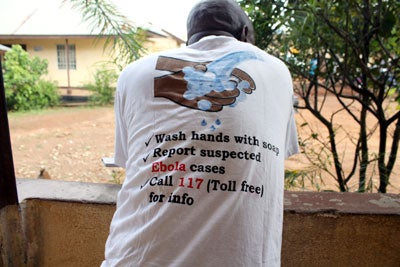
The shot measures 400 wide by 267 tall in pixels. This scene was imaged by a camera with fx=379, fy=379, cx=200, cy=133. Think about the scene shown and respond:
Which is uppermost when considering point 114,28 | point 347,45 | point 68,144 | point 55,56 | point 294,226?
point 55,56

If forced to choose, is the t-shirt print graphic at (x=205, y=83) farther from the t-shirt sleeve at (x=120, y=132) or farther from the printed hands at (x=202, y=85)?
the t-shirt sleeve at (x=120, y=132)

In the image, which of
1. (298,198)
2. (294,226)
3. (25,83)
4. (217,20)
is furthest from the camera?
(25,83)

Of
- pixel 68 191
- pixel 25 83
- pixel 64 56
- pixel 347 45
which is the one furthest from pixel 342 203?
pixel 64 56

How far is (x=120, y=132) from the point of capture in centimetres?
138

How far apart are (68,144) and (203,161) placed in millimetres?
8999

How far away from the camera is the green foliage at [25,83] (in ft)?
42.5

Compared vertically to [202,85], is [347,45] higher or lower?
higher

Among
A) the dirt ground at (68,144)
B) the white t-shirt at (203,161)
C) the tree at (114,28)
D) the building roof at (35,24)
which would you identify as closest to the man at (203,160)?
the white t-shirt at (203,161)

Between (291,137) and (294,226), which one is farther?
(294,226)

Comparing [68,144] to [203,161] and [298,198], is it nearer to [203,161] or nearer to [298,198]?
[298,198]

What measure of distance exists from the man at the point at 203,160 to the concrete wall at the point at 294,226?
2.33 ft

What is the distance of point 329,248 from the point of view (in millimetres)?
1792

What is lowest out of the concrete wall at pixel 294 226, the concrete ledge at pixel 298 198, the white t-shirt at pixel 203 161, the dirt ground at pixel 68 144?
the dirt ground at pixel 68 144

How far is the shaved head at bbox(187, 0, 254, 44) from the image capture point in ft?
4.40
